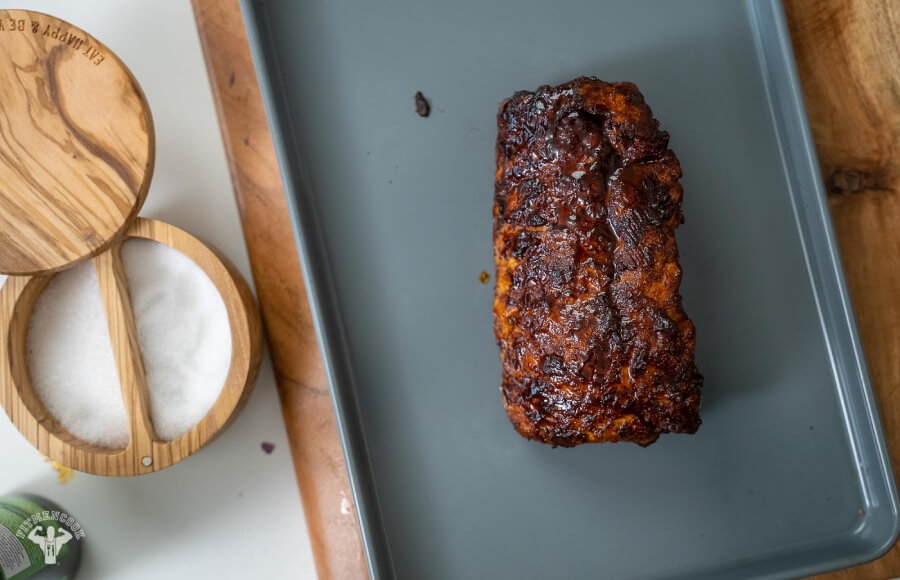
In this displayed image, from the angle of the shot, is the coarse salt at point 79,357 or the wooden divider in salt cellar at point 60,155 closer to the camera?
the wooden divider in salt cellar at point 60,155

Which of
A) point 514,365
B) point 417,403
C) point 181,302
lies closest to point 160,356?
point 181,302

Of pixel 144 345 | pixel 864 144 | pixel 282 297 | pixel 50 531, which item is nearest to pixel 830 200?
pixel 864 144

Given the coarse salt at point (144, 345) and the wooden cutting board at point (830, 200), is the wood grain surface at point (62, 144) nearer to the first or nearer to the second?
the coarse salt at point (144, 345)

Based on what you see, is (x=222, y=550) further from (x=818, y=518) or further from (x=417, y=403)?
(x=818, y=518)

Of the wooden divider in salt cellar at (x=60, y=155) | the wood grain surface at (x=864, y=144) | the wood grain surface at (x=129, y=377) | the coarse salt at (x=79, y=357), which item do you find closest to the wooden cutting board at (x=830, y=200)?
the wood grain surface at (x=864, y=144)

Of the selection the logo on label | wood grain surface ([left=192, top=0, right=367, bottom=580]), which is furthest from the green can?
wood grain surface ([left=192, top=0, right=367, bottom=580])

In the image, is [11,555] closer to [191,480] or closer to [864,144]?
[191,480]
